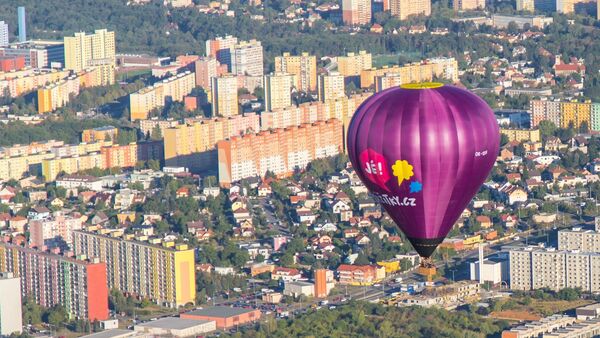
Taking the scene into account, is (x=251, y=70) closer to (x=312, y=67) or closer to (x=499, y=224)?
(x=312, y=67)

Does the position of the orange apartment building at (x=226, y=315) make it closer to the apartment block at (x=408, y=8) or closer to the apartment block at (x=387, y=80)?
the apartment block at (x=387, y=80)

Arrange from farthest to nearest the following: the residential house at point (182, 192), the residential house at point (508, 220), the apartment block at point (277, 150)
Answer: the apartment block at point (277, 150) → the residential house at point (182, 192) → the residential house at point (508, 220)

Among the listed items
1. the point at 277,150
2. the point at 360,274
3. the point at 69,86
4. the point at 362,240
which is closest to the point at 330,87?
the point at 69,86

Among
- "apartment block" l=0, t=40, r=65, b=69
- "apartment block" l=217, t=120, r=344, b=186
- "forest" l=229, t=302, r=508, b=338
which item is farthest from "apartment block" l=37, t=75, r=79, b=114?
"forest" l=229, t=302, r=508, b=338

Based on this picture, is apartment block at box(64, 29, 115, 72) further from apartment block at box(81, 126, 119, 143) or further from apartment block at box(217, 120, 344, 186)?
apartment block at box(217, 120, 344, 186)

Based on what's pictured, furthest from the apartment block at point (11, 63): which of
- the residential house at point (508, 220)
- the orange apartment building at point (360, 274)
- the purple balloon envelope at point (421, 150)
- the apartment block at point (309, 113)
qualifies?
the purple balloon envelope at point (421, 150)

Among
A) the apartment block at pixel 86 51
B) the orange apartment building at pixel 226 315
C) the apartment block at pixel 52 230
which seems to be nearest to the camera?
the orange apartment building at pixel 226 315

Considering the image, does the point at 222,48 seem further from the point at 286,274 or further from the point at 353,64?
the point at 286,274
